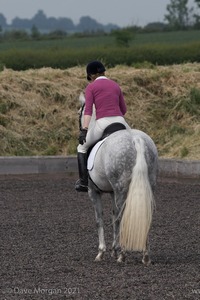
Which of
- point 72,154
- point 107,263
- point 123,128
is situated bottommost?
point 72,154

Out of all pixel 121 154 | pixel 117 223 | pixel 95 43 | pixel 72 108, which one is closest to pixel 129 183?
pixel 121 154

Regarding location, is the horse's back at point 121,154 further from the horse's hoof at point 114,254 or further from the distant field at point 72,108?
the distant field at point 72,108

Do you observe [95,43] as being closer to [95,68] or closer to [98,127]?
[95,68]

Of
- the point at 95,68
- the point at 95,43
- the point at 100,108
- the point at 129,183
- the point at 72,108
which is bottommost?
the point at 95,43

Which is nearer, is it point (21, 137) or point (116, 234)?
point (116, 234)

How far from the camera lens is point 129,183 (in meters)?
10.6

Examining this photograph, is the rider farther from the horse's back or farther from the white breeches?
the horse's back

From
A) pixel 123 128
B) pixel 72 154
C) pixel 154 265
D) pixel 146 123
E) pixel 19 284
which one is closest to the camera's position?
pixel 19 284

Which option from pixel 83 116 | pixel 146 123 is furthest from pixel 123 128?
pixel 146 123

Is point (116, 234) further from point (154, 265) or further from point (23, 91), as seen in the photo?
point (23, 91)

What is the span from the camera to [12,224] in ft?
44.9

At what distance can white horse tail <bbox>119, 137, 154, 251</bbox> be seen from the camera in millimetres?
10273

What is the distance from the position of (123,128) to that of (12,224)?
10.1 ft

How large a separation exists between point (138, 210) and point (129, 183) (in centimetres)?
37
